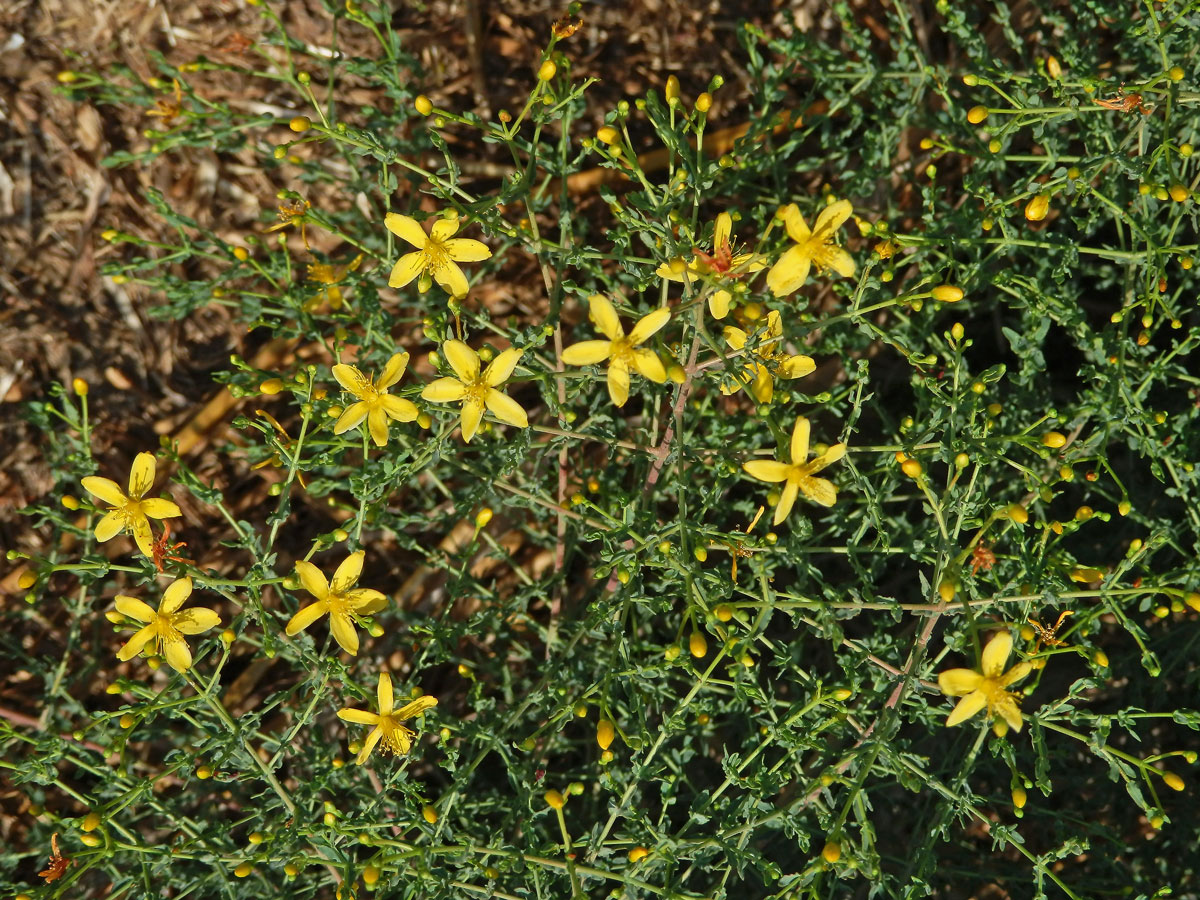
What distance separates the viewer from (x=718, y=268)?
84.8 inches

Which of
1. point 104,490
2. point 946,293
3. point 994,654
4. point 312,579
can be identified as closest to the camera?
point 994,654

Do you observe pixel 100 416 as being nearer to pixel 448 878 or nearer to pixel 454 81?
pixel 454 81

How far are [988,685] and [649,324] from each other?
3.53 feet

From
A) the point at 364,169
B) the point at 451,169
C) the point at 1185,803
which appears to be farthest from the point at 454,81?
the point at 1185,803

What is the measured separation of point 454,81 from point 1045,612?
108 inches

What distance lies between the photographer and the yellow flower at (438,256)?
2346 mm

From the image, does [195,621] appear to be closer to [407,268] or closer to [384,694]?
[384,694]

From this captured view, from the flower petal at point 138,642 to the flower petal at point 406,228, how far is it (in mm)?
1121

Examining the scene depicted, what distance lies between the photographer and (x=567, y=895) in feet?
9.18

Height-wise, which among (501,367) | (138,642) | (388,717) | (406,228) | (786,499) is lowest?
(388,717)

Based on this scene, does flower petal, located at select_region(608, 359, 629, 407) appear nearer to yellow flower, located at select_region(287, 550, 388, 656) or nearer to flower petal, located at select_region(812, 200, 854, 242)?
flower petal, located at select_region(812, 200, 854, 242)

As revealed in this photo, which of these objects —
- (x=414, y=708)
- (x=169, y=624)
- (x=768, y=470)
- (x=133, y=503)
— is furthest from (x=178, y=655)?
(x=768, y=470)

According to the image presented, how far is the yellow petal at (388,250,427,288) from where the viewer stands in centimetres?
237

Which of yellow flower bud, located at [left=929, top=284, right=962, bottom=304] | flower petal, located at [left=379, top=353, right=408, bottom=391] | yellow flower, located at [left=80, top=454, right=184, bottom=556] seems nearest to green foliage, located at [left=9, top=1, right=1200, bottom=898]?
yellow flower bud, located at [left=929, top=284, right=962, bottom=304]
